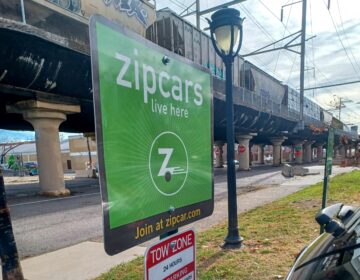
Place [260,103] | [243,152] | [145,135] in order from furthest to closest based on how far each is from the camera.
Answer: [243,152] < [260,103] < [145,135]

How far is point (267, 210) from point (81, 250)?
196 inches

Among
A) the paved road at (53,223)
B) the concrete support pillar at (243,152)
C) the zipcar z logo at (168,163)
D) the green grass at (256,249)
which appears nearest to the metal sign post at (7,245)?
the green grass at (256,249)

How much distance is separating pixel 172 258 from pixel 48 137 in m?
13.6

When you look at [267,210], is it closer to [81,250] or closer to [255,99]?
[81,250]

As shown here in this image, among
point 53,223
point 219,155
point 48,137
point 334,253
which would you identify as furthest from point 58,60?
point 219,155

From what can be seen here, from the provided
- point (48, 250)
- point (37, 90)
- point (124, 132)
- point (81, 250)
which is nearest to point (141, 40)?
point (124, 132)

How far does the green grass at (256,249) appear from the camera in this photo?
4.05m

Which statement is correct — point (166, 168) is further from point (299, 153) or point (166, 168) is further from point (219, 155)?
point (299, 153)

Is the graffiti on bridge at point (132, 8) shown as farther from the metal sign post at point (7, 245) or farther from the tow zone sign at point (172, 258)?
the tow zone sign at point (172, 258)

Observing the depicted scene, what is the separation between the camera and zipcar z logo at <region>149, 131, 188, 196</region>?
1.76 meters

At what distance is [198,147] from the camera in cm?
220

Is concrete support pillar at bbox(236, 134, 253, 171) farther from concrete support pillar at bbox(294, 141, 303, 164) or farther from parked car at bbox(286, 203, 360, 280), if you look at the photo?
parked car at bbox(286, 203, 360, 280)

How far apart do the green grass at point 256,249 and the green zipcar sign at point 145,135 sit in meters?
2.26

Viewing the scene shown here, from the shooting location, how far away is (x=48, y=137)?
13.9 m
